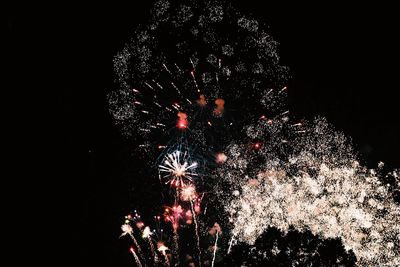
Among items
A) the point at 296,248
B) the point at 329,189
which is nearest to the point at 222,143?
the point at 329,189

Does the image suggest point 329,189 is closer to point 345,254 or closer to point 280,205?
point 280,205

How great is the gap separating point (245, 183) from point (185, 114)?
4.33 meters

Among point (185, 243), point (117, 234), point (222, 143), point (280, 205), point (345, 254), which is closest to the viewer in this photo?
point (345, 254)

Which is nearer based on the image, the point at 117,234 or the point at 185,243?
the point at 117,234

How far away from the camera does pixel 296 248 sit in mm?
13023

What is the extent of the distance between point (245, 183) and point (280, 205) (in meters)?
2.02

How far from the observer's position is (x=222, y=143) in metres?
21.3

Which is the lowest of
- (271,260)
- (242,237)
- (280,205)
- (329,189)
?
(271,260)

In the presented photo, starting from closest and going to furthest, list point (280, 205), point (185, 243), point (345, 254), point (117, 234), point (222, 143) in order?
point (345, 254) → point (280, 205) → point (222, 143) → point (117, 234) → point (185, 243)

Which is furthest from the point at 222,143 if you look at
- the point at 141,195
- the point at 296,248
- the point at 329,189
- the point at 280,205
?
the point at 296,248

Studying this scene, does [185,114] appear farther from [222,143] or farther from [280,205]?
[280,205]

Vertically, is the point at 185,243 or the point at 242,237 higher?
the point at 185,243

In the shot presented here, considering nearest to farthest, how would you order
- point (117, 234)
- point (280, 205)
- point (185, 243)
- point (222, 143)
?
point (280, 205) → point (222, 143) → point (117, 234) → point (185, 243)

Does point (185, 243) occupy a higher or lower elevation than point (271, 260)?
higher
